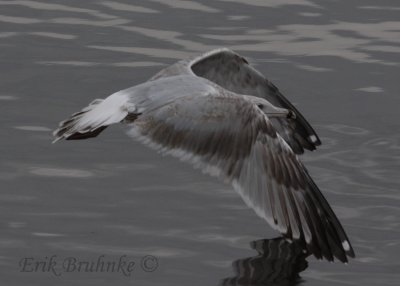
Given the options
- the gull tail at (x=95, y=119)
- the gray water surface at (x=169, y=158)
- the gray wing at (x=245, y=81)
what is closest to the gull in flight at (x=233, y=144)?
the gull tail at (x=95, y=119)

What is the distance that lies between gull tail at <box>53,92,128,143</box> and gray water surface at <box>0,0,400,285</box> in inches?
22.8

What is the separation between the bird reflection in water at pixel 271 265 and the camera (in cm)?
943

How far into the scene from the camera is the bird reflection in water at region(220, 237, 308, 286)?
9430 millimetres

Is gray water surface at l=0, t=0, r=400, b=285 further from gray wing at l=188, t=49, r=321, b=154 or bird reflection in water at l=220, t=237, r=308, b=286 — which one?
gray wing at l=188, t=49, r=321, b=154

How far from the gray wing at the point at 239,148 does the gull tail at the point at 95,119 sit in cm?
18

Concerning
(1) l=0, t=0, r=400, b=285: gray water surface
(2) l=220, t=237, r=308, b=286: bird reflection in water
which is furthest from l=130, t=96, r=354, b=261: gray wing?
(1) l=0, t=0, r=400, b=285: gray water surface

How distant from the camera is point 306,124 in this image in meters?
11.9

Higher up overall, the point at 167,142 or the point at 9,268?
the point at 167,142

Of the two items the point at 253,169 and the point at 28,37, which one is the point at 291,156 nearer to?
the point at 253,169

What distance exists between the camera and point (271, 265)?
9.75 metres

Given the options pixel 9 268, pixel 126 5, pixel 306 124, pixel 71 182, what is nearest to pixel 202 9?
pixel 126 5

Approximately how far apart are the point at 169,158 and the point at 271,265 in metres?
2.19

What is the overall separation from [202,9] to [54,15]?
5.18 feet

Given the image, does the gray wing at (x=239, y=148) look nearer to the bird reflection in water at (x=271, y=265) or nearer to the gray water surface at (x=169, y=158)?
the bird reflection in water at (x=271, y=265)
